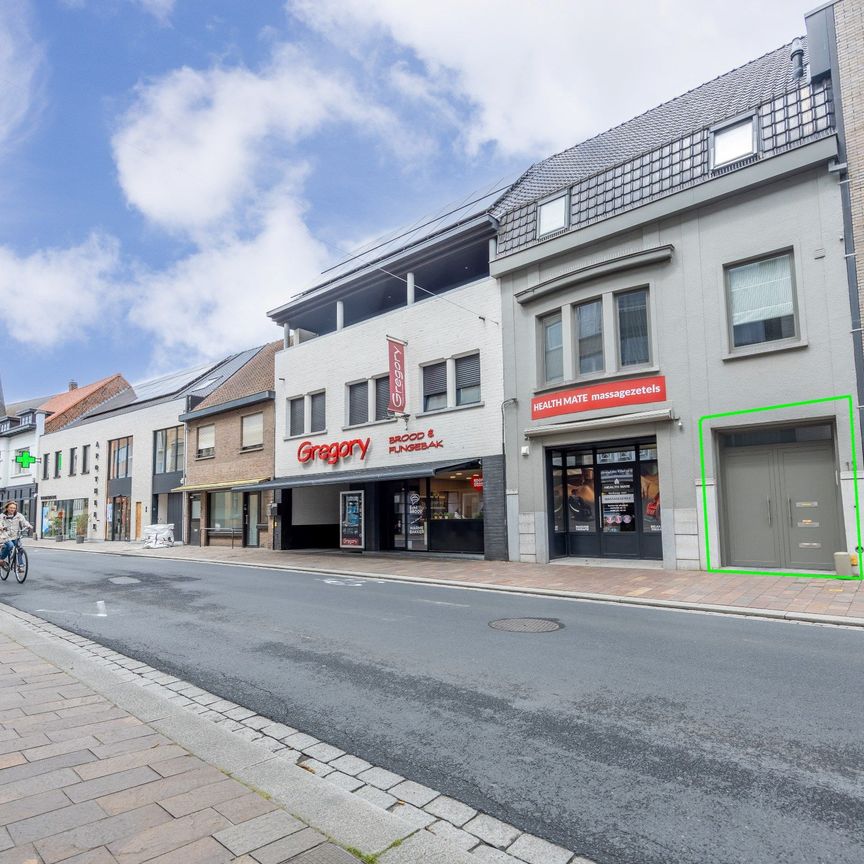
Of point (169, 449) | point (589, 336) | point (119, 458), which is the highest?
point (589, 336)

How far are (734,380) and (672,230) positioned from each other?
12.1 feet

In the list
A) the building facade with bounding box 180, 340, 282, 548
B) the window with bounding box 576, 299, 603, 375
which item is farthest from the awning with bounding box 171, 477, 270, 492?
the window with bounding box 576, 299, 603, 375

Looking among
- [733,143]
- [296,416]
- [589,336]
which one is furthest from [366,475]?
[733,143]

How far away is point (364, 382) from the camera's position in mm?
20812

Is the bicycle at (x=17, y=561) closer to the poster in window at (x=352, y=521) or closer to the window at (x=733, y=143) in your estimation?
the poster in window at (x=352, y=521)

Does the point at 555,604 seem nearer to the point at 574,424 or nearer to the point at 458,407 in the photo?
the point at 574,424

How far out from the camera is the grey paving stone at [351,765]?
3637 millimetres

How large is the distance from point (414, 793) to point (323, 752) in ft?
2.76

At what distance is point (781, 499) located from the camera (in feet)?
40.7

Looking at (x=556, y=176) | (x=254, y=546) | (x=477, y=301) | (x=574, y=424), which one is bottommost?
(x=254, y=546)

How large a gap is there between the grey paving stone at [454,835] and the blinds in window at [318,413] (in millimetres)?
19709

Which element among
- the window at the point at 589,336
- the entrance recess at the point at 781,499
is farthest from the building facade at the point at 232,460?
the entrance recess at the point at 781,499

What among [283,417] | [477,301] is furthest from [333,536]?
[477,301]

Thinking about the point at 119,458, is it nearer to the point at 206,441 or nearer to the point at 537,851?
the point at 206,441
